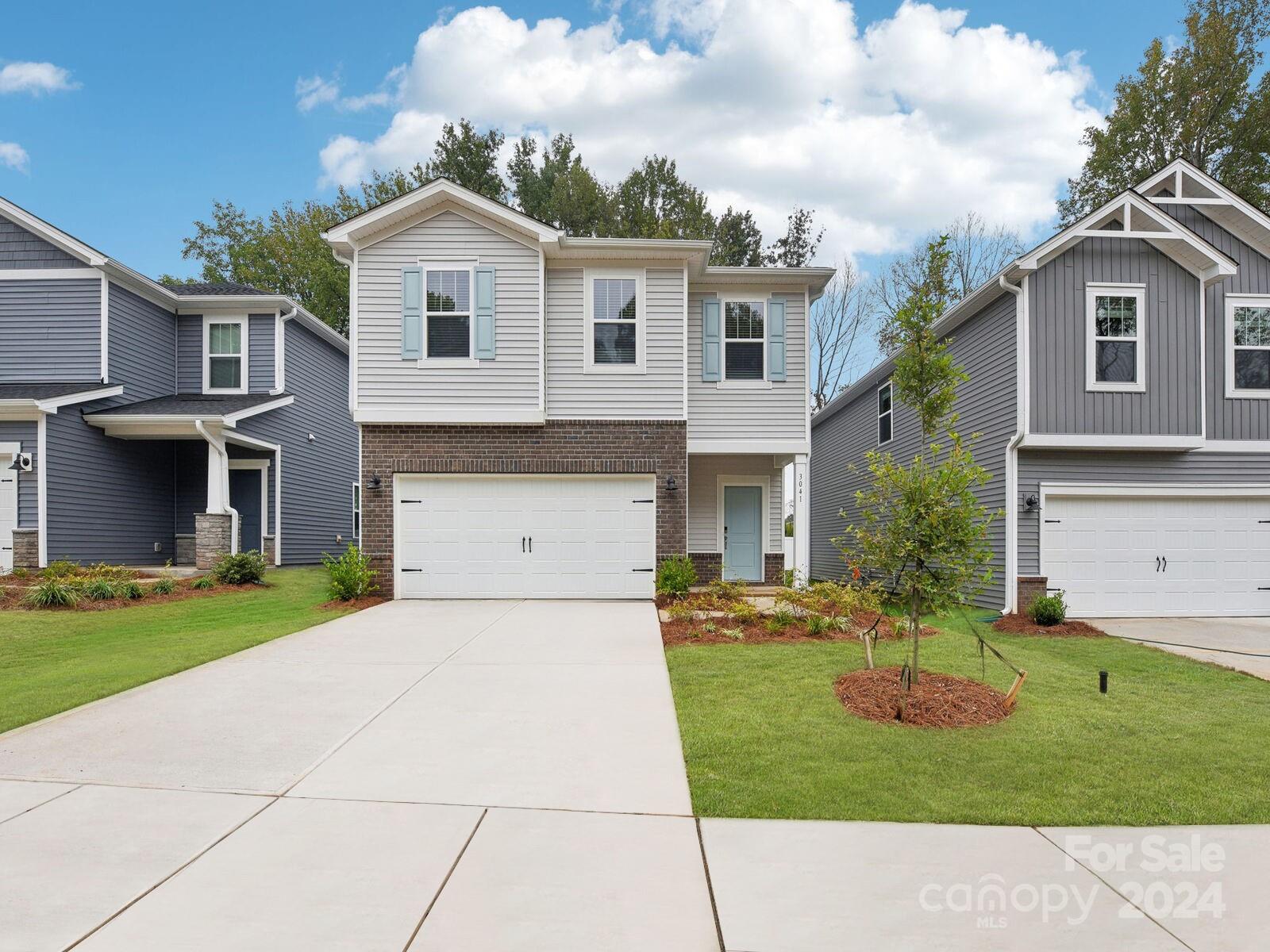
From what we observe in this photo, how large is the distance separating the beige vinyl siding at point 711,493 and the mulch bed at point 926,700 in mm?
7747

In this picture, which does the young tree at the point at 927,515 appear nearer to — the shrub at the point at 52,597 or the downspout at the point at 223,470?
the shrub at the point at 52,597

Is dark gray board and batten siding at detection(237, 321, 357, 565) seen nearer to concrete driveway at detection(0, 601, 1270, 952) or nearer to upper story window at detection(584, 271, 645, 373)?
upper story window at detection(584, 271, 645, 373)

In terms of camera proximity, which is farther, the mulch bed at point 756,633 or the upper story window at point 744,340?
the upper story window at point 744,340

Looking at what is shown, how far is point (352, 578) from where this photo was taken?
11.4 m

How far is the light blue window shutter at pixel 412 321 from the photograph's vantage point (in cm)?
1170

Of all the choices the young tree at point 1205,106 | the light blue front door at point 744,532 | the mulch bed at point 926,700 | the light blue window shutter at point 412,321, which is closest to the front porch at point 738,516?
the light blue front door at point 744,532

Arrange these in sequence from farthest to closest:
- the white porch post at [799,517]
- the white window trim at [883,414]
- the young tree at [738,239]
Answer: the young tree at [738,239]
the white window trim at [883,414]
the white porch post at [799,517]

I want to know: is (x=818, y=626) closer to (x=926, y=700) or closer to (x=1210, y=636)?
(x=926, y=700)

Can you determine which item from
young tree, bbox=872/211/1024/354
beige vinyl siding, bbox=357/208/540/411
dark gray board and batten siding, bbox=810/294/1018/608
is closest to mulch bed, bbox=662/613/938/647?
dark gray board and batten siding, bbox=810/294/1018/608

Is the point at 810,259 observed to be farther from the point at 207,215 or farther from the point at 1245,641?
the point at 207,215

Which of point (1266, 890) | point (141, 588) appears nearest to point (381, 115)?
point (141, 588)

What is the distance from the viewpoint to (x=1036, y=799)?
395 centimetres

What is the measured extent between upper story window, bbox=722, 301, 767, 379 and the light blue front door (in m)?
2.57

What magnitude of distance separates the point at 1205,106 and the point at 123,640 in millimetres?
27348
